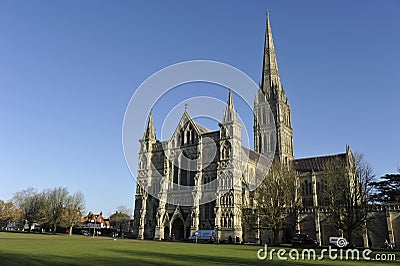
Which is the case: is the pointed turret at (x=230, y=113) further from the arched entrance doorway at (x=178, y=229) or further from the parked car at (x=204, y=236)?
the arched entrance doorway at (x=178, y=229)

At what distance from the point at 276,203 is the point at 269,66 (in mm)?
58402

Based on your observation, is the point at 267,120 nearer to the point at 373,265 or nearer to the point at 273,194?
the point at 273,194

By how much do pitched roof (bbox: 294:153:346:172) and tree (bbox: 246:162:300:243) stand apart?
28.3 m

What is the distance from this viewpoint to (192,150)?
219 ft

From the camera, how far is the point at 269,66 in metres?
97.0

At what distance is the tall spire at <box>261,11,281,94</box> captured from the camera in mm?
95438

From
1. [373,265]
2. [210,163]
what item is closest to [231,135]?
[210,163]

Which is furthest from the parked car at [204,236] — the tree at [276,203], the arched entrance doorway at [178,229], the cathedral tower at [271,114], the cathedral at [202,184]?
the cathedral tower at [271,114]

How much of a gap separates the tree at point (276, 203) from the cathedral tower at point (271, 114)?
34.4 m

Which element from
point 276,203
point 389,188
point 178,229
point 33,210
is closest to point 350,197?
point 276,203

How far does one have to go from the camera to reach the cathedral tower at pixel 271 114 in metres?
88.0

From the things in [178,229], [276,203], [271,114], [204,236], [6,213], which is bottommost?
[204,236]

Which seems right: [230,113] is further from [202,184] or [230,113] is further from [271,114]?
[271,114]

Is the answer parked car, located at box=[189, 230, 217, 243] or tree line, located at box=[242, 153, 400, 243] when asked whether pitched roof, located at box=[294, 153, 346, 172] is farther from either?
parked car, located at box=[189, 230, 217, 243]
